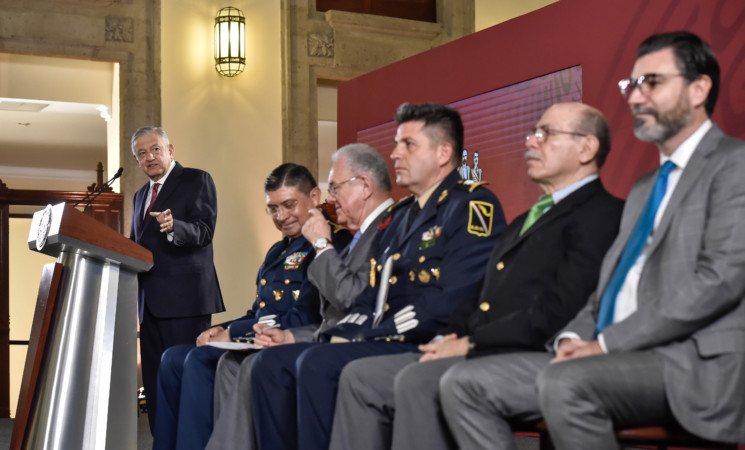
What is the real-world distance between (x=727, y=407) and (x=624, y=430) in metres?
0.20

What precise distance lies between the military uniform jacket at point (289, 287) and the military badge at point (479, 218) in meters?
0.83

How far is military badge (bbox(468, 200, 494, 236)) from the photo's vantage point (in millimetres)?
2652

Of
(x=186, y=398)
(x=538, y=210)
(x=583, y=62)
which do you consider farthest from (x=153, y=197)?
(x=538, y=210)

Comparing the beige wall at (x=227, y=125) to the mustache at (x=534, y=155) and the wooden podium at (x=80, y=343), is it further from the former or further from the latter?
the mustache at (x=534, y=155)

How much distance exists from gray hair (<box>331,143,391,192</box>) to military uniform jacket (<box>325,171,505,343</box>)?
1.13 ft

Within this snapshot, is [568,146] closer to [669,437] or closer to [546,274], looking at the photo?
[546,274]

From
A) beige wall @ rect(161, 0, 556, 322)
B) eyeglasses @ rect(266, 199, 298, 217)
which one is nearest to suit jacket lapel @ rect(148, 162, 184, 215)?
eyeglasses @ rect(266, 199, 298, 217)

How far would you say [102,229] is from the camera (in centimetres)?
254

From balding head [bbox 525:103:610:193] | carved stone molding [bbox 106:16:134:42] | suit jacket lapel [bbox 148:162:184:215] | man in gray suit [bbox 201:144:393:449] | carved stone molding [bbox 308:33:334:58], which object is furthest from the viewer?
carved stone molding [bbox 308:33:334:58]

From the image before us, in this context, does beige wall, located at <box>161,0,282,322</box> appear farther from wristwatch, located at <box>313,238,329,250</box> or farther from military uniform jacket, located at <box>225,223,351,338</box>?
wristwatch, located at <box>313,238,329,250</box>

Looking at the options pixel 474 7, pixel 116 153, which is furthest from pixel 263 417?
pixel 474 7

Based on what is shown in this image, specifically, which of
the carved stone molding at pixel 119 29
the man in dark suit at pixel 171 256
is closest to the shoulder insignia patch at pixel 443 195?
the man in dark suit at pixel 171 256

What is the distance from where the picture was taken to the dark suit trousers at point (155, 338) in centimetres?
435

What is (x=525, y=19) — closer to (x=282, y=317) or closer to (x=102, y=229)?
(x=282, y=317)
